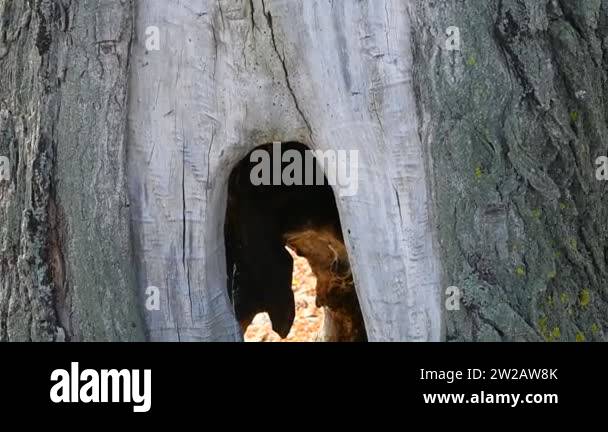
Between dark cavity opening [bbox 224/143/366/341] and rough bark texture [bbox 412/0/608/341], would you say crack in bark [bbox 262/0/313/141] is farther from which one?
dark cavity opening [bbox 224/143/366/341]

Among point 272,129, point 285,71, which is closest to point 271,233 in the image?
point 272,129

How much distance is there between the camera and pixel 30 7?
3.03m

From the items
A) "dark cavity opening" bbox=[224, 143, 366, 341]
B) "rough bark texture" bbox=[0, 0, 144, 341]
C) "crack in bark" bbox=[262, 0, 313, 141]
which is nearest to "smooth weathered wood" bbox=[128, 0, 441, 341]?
"crack in bark" bbox=[262, 0, 313, 141]

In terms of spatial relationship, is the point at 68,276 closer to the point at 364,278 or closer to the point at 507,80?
the point at 364,278

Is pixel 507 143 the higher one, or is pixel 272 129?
pixel 272 129

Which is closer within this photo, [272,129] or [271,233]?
[272,129]

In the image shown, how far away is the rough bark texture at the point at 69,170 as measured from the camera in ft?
9.88

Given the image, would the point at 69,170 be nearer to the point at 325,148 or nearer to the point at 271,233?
the point at 325,148

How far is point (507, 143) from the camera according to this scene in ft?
9.30

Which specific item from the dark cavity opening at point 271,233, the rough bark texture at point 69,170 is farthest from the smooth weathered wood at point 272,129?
the dark cavity opening at point 271,233

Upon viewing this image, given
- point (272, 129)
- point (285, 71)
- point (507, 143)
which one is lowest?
point (507, 143)

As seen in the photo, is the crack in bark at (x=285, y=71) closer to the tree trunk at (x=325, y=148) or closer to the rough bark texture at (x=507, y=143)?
the tree trunk at (x=325, y=148)

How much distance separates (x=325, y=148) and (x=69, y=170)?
834mm

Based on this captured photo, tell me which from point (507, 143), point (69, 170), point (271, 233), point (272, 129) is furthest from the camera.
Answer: point (271, 233)
